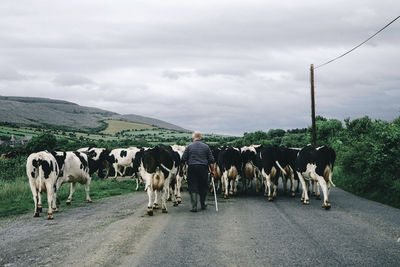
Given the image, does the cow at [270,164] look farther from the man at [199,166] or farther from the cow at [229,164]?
the man at [199,166]

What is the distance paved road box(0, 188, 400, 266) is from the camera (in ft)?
20.6

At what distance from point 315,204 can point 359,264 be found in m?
7.15

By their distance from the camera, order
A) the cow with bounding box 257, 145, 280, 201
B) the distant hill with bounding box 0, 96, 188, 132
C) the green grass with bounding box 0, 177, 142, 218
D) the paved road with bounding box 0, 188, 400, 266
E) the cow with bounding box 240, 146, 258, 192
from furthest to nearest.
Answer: the distant hill with bounding box 0, 96, 188, 132 → the cow with bounding box 240, 146, 258, 192 → the cow with bounding box 257, 145, 280, 201 → the green grass with bounding box 0, 177, 142, 218 → the paved road with bounding box 0, 188, 400, 266

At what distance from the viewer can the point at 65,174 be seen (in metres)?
14.4

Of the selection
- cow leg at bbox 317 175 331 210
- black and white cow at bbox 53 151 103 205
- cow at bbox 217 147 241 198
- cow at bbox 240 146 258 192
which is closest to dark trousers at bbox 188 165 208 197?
cow at bbox 217 147 241 198

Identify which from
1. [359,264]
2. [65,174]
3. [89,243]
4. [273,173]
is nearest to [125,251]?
[89,243]

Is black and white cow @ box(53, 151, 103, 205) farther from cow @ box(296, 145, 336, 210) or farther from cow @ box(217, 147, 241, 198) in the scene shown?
cow @ box(296, 145, 336, 210)

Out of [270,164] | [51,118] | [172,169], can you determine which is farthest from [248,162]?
[51,118]

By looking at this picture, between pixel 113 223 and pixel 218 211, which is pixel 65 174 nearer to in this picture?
pixel 113 223

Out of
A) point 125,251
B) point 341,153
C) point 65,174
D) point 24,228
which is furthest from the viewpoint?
point 341,153

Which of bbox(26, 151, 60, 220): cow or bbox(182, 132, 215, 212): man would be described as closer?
bbox(26, 151, 60, 220): cow

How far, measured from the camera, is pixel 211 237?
25.7ft

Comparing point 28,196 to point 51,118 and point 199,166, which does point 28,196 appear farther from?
point 51,118

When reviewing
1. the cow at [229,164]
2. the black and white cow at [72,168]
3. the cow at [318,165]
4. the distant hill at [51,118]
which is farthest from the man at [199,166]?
the distant hill at [51,118]
